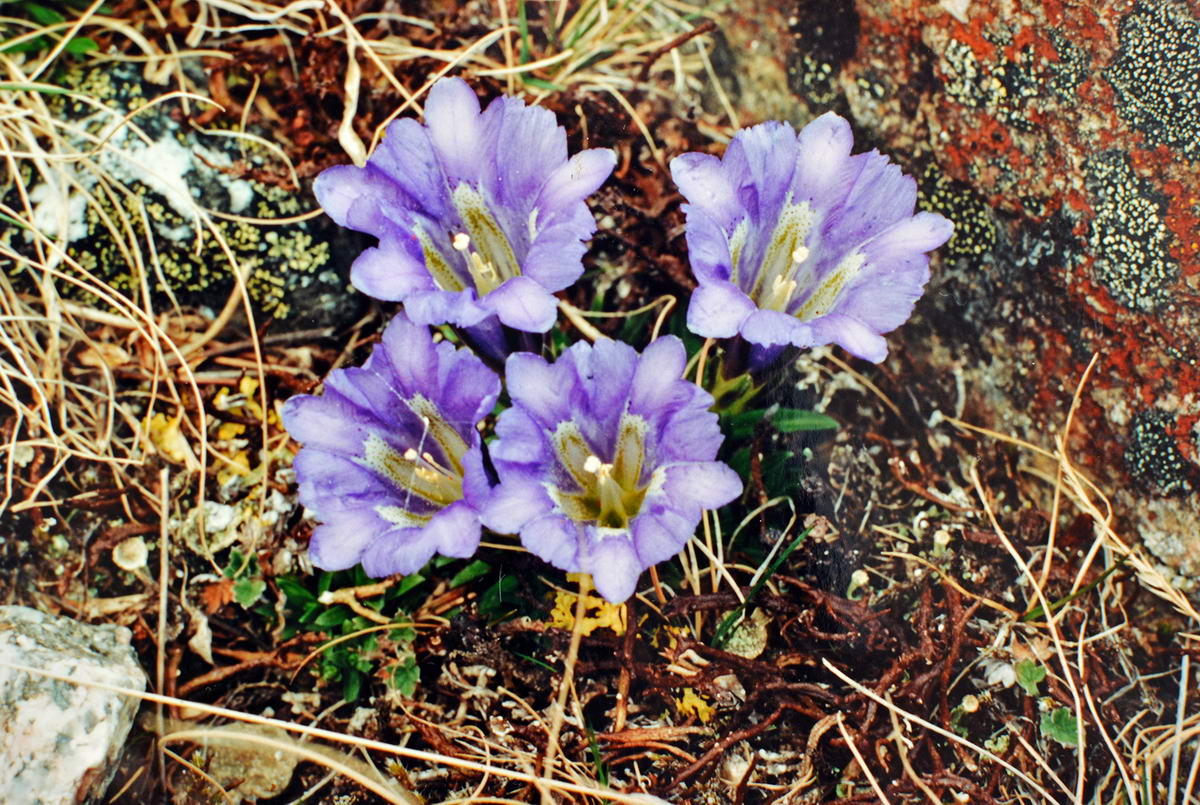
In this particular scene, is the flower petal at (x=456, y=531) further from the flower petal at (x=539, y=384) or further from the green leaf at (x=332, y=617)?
the green leaf at (x=332, y=617)

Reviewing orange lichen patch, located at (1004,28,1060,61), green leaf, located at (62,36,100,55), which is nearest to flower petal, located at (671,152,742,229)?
orange lichen patch, located at (1004,28,1060,61)

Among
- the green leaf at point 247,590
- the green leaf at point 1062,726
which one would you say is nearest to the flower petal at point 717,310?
the green leaf at point 1062,726

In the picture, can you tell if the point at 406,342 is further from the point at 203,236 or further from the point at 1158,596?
the point at 1158,596

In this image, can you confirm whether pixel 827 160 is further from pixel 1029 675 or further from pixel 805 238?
pixel 1029 675

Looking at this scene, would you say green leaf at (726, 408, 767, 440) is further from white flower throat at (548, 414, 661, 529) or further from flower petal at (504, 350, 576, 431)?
flower petal at (504, 350, 576, 431)

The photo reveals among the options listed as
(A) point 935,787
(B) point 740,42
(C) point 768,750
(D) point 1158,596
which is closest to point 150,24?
(B) point 740,42
